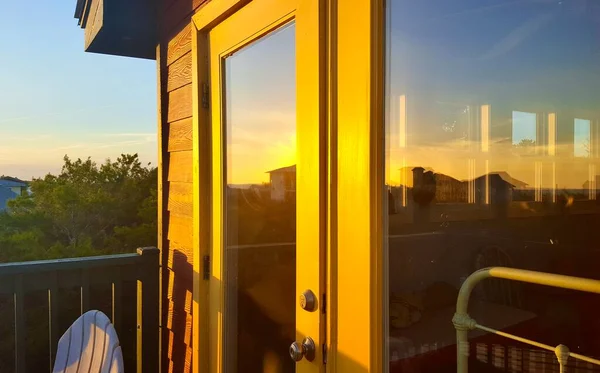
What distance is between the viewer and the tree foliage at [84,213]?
5754 millimetres

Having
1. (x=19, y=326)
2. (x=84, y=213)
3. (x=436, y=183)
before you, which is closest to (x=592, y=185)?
(x=436, y=183)

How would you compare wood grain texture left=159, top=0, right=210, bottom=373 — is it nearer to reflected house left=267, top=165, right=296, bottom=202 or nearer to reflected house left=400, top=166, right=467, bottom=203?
reflected house left=267, top=165, right=296, bottom=202

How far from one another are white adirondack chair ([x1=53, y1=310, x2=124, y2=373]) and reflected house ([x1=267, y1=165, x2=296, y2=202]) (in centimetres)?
89

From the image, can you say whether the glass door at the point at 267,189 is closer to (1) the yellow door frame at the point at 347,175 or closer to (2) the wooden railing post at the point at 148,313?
(1) the yellow door frame at the point at 347,175

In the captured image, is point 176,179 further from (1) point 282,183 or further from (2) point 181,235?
(1) point 282,183

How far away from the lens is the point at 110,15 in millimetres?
2777

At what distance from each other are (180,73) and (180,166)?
52 cm

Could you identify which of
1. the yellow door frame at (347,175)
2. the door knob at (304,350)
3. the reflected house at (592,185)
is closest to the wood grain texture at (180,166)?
the yellow door frame at (347,175)

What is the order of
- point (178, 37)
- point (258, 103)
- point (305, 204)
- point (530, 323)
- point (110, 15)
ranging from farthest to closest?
1. point (110, 15)
2. point (178, 37)
3. point (258, 103)
4. point (305, 204)
5. point (530, 323)

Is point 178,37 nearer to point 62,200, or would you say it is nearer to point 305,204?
point 305,204

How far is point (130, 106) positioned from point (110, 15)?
3.16m

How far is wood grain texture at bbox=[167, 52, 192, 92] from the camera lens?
7.97 feet

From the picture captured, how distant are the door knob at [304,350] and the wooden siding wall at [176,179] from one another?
1077 mm

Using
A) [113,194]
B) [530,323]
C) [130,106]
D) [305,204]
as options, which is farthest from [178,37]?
[113,194]
